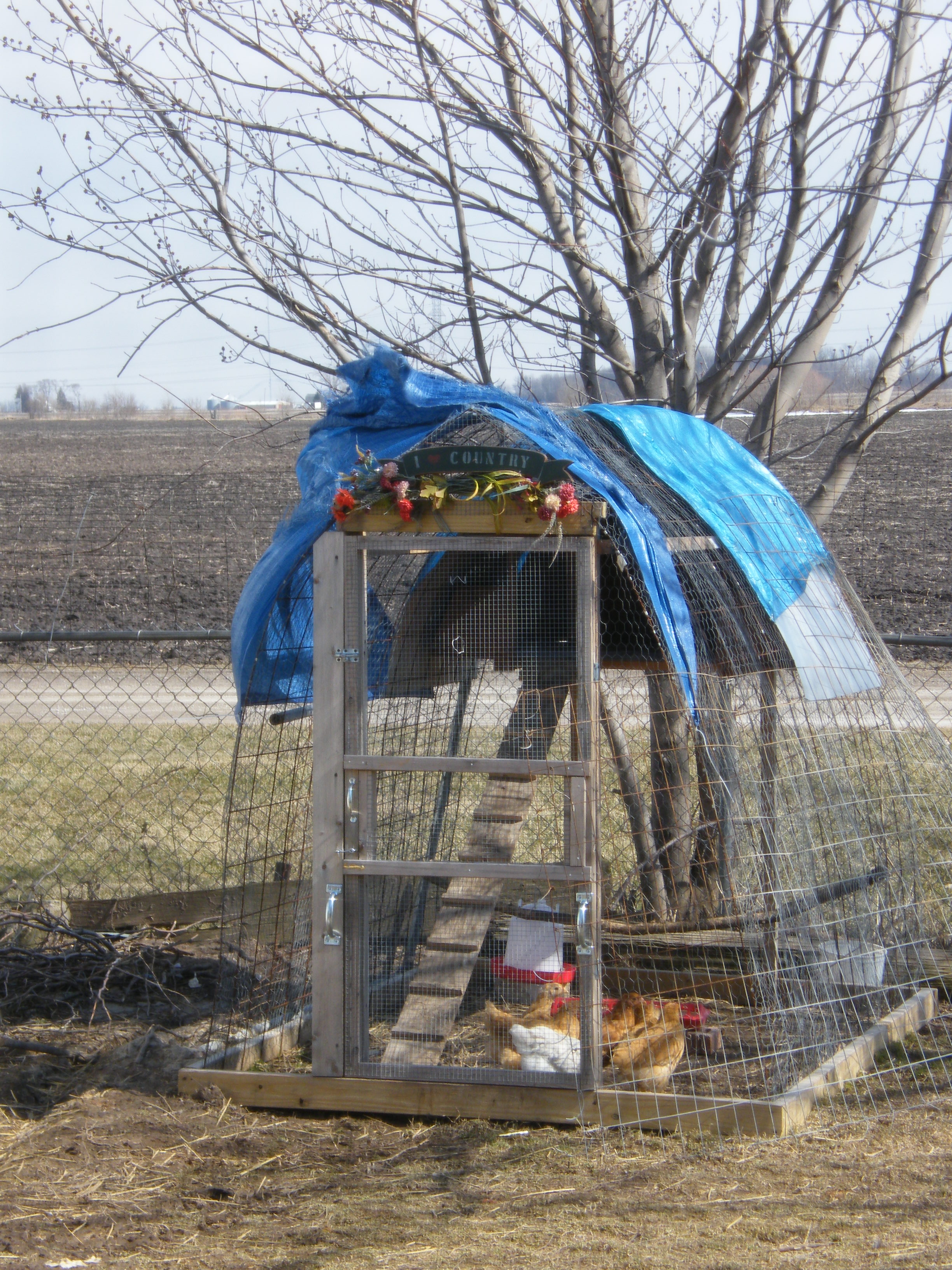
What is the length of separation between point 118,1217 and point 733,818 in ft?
6.65

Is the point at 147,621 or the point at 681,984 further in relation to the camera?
the point at 147,621

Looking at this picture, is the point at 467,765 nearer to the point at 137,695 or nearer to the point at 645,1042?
the point at 645,1042

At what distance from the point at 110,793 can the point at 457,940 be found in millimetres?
3771

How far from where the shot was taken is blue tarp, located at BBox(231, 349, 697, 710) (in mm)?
3467

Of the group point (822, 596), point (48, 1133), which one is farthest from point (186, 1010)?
point (822, 596)

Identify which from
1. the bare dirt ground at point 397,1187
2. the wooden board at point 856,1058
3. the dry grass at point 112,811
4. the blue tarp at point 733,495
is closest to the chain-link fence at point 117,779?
the dry grass at point 112,811

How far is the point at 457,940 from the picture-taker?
3738 mm

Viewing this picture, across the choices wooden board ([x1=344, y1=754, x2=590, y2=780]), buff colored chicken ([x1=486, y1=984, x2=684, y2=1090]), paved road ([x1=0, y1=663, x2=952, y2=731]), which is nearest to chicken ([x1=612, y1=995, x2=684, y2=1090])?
buff colored chicken ([x1=486, y1=984, x2=684, y2=1090])

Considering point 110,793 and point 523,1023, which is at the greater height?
point 110,793

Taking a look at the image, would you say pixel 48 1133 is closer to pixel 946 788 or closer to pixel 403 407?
pixel 403 407

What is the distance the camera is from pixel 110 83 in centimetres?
482

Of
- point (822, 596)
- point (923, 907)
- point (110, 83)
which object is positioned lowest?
point (923, 907)

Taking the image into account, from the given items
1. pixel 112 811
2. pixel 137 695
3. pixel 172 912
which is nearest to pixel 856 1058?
pixel 172 912

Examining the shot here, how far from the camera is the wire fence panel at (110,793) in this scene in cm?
583
